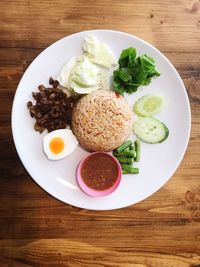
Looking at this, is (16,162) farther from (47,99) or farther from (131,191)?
(131,191)

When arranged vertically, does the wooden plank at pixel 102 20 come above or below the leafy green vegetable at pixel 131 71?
above

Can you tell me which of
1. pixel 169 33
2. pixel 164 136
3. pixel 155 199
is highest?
pixel 169 33

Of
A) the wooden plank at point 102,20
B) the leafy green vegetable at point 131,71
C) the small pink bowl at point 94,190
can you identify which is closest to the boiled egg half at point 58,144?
the small pink bowl at point 94,190

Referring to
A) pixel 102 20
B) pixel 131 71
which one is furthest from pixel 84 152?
→ pixel 102 20

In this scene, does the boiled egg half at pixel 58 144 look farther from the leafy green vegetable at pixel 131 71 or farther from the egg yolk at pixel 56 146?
the leafy green vegetable at pixel 131 71

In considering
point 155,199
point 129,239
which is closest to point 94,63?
point 155,199

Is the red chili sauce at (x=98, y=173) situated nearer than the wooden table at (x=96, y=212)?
Result: Yes

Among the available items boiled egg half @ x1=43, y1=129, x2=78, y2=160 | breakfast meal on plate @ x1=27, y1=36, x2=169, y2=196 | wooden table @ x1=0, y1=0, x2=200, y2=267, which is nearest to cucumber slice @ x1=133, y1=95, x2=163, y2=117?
breakfast meal on plate @ x1=27, y1=36, x2=169, y2=196
